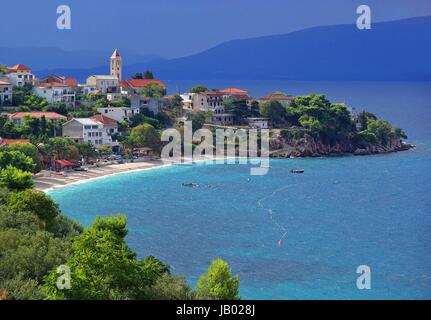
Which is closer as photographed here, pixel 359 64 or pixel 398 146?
pixel 398 146

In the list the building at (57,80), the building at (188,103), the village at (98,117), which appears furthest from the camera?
the building at (188,103)

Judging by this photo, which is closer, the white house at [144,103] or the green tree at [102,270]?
the green tree at [102,270]

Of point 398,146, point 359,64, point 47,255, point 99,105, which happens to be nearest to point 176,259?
point 47,255

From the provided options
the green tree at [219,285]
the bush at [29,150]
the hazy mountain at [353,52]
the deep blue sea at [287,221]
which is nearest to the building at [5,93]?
the bush at [29,150]

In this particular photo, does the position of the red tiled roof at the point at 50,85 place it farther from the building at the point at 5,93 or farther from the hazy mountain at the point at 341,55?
the hazy mountain at the point at 341,55

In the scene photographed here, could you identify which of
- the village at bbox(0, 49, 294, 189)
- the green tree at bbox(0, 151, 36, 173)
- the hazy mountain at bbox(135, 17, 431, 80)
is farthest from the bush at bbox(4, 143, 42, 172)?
the hazy mountain at bbox(135, 17, 431, 80)
